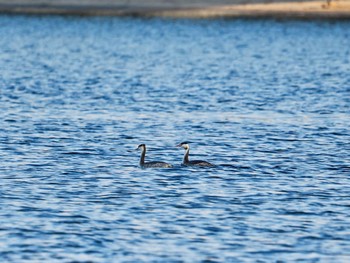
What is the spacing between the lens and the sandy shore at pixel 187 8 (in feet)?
474

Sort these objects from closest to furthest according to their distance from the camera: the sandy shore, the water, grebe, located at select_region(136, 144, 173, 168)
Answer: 1. the water
2. grebe, located at select_region(136, 144, 173, 168)
3. the sandy shore

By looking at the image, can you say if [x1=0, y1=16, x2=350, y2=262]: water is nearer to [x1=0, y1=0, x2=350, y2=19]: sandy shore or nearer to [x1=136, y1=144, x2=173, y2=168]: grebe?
[x1=136, y1=144, x2=173, y2=168]: grebe

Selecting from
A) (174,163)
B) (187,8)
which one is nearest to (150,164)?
(174,163)

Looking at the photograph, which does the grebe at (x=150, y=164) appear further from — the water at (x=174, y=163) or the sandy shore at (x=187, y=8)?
the sandy shore at (x=187, y=8)

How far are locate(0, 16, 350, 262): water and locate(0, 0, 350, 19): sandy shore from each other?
6667 centimetres

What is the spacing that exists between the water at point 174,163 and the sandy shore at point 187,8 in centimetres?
6667

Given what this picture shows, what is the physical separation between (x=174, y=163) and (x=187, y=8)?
4554 inches

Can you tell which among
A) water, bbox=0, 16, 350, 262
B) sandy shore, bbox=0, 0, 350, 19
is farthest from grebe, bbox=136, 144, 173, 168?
sandy shore, bbox=0, 0, 350, 19

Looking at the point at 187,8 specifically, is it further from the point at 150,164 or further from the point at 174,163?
the point at 150,164

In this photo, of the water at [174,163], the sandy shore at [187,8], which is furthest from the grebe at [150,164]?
the sandy shore at [187,8]

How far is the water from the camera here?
25594 mm

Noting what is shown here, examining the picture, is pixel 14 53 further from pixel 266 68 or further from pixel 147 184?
pixel 147 184

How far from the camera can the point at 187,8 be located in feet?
493

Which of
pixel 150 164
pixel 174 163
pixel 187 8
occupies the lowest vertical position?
pixel 187 8
